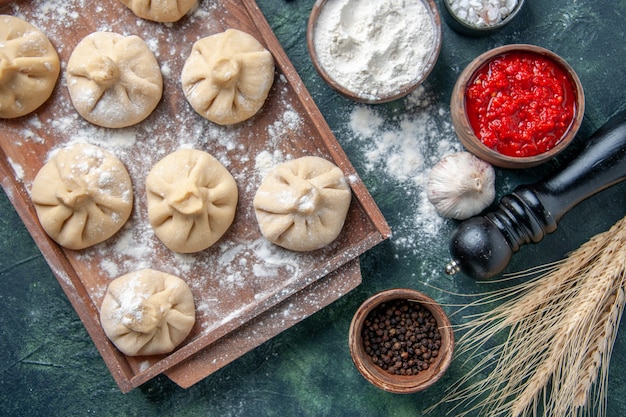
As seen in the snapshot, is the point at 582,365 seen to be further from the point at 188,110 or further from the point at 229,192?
the point at 188,110

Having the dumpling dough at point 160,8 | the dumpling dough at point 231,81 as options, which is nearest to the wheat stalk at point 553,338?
the dumpling dough at point 231,81

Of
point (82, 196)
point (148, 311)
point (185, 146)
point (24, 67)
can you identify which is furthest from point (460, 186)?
point (24, 67)

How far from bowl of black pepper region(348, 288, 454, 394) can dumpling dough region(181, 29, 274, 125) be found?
70cm

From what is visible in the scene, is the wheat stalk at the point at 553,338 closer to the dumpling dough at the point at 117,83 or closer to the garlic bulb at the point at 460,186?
the garlic bulb at the point at 460,186

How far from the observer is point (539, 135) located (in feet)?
5.66

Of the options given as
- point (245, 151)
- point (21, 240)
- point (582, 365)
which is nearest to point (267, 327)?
point (245, 151)

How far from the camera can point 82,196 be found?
65.0 inches

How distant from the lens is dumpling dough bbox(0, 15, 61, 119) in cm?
167

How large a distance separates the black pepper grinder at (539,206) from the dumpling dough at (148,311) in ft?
2.81

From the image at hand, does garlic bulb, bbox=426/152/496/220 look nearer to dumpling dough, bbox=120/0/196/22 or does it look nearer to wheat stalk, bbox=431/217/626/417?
wheat stalk, bbox=431/217/626/417

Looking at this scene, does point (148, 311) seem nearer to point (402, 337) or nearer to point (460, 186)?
point (402, 337)

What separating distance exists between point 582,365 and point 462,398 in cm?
39

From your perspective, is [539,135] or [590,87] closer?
[539,135]

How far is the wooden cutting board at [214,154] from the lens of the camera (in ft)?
5.73
